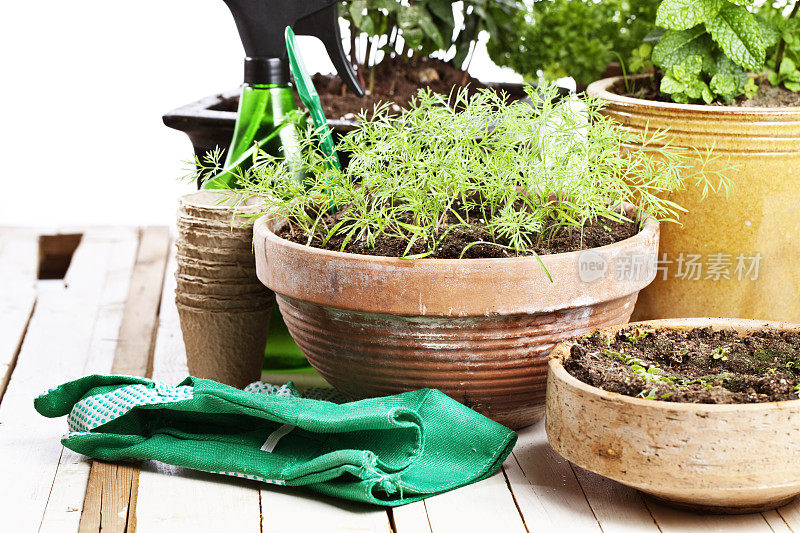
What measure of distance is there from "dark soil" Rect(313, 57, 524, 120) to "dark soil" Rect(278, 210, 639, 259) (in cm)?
63

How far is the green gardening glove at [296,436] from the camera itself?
1.14 m

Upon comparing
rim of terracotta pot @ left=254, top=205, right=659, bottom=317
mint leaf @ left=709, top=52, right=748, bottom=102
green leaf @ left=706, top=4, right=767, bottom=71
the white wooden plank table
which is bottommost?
the white wooden plank table

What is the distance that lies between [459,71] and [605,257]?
3.14ft

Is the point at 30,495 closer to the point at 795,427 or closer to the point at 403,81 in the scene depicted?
the point at 795,427

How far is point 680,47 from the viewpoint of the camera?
1.60m

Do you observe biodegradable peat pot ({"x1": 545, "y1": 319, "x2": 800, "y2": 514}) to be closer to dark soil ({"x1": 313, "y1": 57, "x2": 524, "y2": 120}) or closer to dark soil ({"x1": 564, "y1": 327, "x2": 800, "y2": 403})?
dark soil ({"x1": 564, "y1": 327, "x2": 800, "y2": 403})

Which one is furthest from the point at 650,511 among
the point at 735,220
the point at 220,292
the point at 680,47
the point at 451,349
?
the point at 680,47

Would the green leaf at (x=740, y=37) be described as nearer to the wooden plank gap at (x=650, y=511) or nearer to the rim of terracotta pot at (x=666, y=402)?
the rim of terracotta pot at (x=666, y=402)

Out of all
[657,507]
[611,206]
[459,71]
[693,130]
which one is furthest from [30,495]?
[459,71]

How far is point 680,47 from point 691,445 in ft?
2.69

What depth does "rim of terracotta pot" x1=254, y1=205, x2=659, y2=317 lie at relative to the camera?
1.18 metres

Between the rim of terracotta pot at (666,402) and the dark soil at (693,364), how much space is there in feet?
0.04

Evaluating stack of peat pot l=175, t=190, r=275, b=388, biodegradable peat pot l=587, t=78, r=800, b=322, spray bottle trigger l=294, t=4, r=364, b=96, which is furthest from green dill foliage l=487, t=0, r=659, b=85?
stack of peat pot l=175, t=190, r=275, b=388

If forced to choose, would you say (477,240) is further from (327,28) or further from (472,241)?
(327,28)
